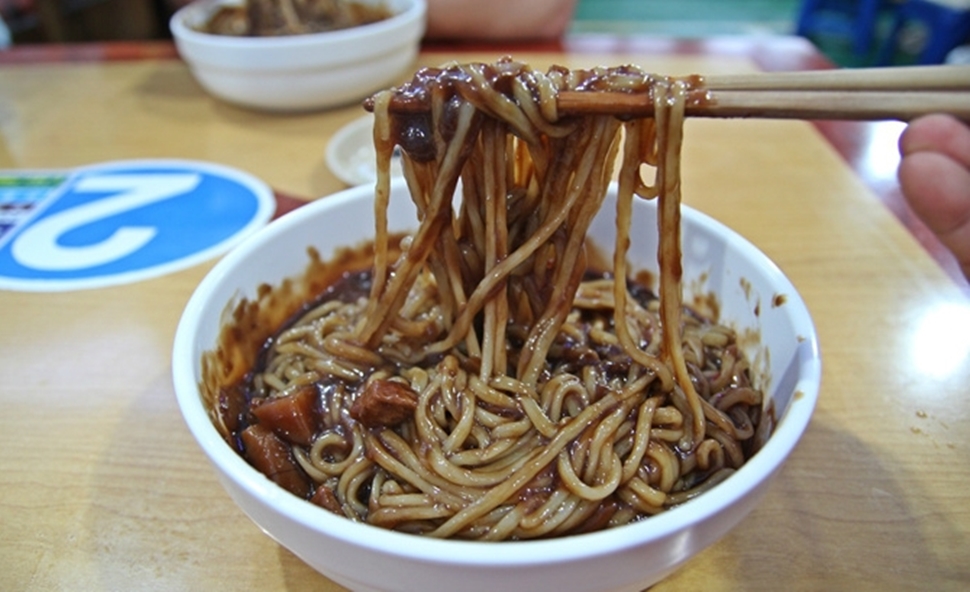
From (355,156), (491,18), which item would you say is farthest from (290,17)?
(491,18)

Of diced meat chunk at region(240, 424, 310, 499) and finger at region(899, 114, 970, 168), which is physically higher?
finger at region(899, 114, 970, 168)

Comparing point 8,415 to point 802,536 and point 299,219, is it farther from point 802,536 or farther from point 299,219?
point 802,536

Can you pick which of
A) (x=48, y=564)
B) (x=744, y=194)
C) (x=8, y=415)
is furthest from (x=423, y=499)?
(x=744, y=194)

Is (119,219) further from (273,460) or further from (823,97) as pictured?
(823,97)

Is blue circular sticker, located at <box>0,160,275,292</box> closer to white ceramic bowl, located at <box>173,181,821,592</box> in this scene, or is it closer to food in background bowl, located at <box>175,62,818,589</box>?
food in background bowl, located at <box>175,62,818,589</box>

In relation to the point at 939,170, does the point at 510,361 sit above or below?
below

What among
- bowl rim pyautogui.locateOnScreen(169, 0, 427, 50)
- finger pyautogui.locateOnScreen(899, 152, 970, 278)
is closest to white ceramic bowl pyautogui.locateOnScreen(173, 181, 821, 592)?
finger pyautogui.locateOnScreen(899, 152, 970, 278)

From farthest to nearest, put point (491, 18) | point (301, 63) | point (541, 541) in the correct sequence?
point (491, 18)
point (301, 63)
point (541, 541)
